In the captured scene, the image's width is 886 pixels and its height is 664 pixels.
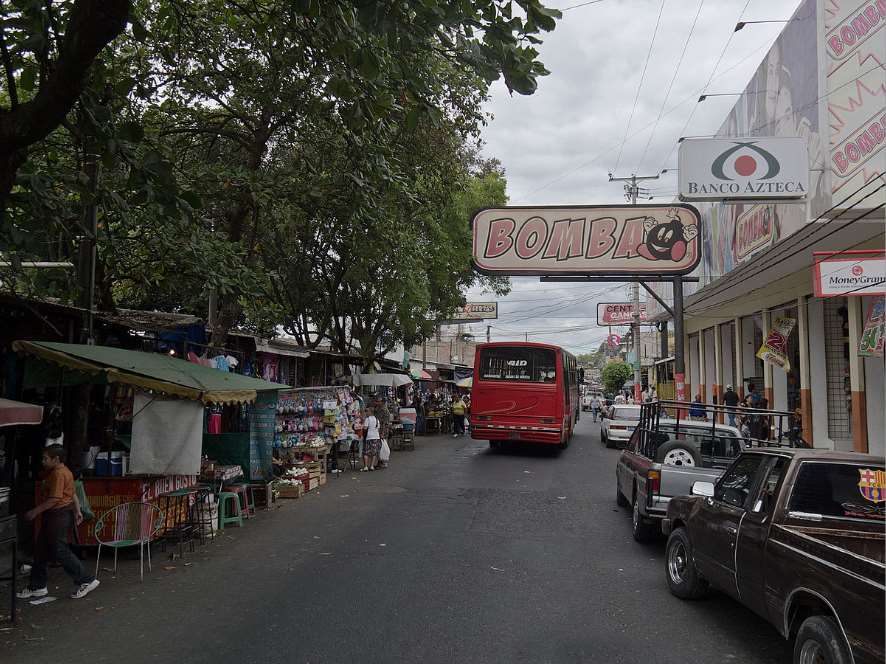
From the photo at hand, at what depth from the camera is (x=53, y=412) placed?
9.52 meters

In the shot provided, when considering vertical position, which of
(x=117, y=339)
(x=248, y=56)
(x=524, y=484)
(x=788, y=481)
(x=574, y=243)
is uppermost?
(x=248, y=56)

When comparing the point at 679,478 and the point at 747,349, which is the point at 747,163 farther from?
the point at 747,349

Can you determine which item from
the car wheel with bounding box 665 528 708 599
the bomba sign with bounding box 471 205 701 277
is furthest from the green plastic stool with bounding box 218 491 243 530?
the bomba sign with bounding box 471 205 701 277

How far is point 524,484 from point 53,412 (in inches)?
349

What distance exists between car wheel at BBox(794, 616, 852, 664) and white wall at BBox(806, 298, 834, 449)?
46.6 ft

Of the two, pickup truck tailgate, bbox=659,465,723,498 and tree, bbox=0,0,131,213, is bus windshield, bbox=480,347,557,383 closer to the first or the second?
pickup truck tailgate, bbox=659,465,723,498

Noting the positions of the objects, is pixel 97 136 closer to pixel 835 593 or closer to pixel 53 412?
pixel 53 412

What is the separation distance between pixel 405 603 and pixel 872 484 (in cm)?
400

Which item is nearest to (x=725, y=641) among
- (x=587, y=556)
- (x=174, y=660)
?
(x=587, y=556)

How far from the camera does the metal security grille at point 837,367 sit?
16625mm

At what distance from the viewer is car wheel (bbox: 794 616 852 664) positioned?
3795mm

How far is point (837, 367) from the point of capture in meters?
16.9

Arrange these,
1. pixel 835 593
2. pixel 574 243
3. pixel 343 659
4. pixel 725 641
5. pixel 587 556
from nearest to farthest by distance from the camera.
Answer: pixel 835 593 → pixel 343 659 → pixel 725 641 → pixel 587 556 → pixel 574 243

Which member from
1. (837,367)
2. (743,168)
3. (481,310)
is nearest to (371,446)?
(743,168)
